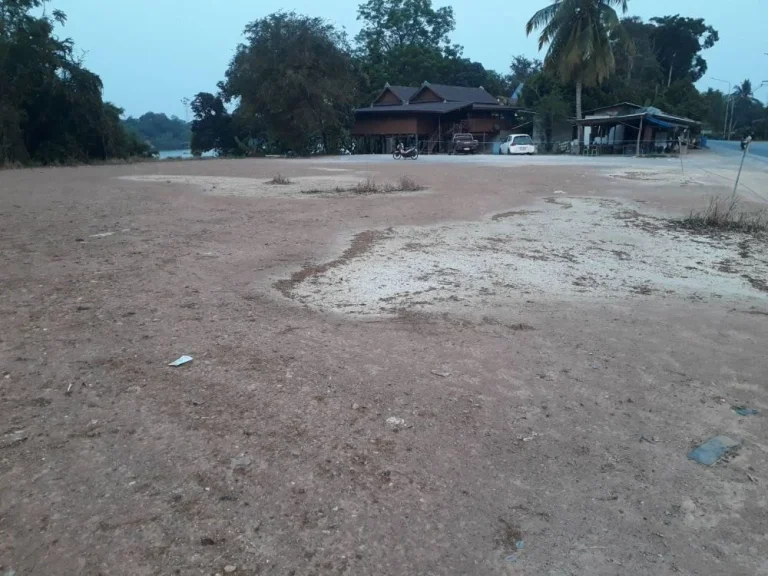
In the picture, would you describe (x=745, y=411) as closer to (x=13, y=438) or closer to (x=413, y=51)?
(x=13, y=438)

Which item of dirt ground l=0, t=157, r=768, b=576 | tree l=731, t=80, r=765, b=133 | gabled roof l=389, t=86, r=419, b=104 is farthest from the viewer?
tree l=731, t=80, r=765, b=133

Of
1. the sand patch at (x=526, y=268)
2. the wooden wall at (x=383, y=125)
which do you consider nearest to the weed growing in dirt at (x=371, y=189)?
the sand patch at (x=526, y=268)

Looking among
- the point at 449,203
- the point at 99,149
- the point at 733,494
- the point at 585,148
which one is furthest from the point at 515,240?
the point at 585,148

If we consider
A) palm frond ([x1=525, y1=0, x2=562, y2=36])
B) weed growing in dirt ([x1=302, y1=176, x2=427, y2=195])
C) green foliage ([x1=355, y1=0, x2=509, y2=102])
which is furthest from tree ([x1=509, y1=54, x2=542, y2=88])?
weed growing in dirt ([x1=302, y1=176, x2=427, y2=195])

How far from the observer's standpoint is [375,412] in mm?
3287

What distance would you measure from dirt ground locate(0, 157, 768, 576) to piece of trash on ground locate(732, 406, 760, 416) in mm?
43

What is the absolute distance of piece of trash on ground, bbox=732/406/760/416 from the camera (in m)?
3.46

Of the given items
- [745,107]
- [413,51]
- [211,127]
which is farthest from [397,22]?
[745,107]

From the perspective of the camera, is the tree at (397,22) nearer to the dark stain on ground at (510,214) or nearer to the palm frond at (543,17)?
the palm frond at (543,17)

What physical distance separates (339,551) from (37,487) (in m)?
1.39

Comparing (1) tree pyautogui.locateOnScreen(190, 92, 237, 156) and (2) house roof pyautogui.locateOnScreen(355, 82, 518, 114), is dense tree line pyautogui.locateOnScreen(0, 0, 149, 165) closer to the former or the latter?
(1) tree pyautogui.locateOnScreen(190, 92, 237, 156)

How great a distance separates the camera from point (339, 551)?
226 cm

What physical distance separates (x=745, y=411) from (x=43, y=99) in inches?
1362

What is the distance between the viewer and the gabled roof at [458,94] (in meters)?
48.8
